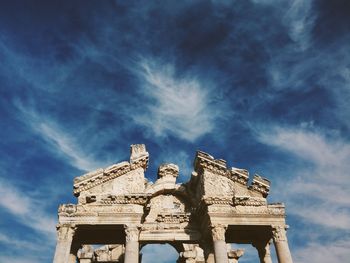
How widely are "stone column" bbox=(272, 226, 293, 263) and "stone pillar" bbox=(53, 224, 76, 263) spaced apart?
9.36m

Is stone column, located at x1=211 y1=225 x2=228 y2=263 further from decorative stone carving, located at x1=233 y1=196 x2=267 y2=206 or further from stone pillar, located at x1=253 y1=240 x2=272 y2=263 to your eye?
stone pillar, located at x1=253 y1=240 x2=272 y2=263

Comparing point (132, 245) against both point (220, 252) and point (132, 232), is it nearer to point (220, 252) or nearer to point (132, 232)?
point (132, 232)

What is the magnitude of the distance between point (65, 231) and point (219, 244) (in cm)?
703

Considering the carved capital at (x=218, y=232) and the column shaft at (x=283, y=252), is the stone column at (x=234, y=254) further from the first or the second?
the carved capital at (x=218, y=232)

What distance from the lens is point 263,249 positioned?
1769 centimetres

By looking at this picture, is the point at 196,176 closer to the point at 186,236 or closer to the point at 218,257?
the point at 186,236

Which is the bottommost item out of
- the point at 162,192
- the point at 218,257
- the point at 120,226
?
the point at 218,257

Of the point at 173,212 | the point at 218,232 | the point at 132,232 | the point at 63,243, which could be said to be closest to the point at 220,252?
the point at 218,232

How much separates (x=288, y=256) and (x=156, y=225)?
21.9ft

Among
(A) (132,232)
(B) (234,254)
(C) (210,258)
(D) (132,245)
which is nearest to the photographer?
(D) (132,245)

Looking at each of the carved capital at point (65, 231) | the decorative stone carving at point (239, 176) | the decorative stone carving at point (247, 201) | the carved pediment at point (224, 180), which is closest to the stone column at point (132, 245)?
the carved capital at point (65, 231)

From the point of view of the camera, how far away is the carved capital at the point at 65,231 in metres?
14.7

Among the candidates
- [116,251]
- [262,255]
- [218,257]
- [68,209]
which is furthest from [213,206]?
[116,251]

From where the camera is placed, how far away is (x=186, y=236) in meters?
17.2
